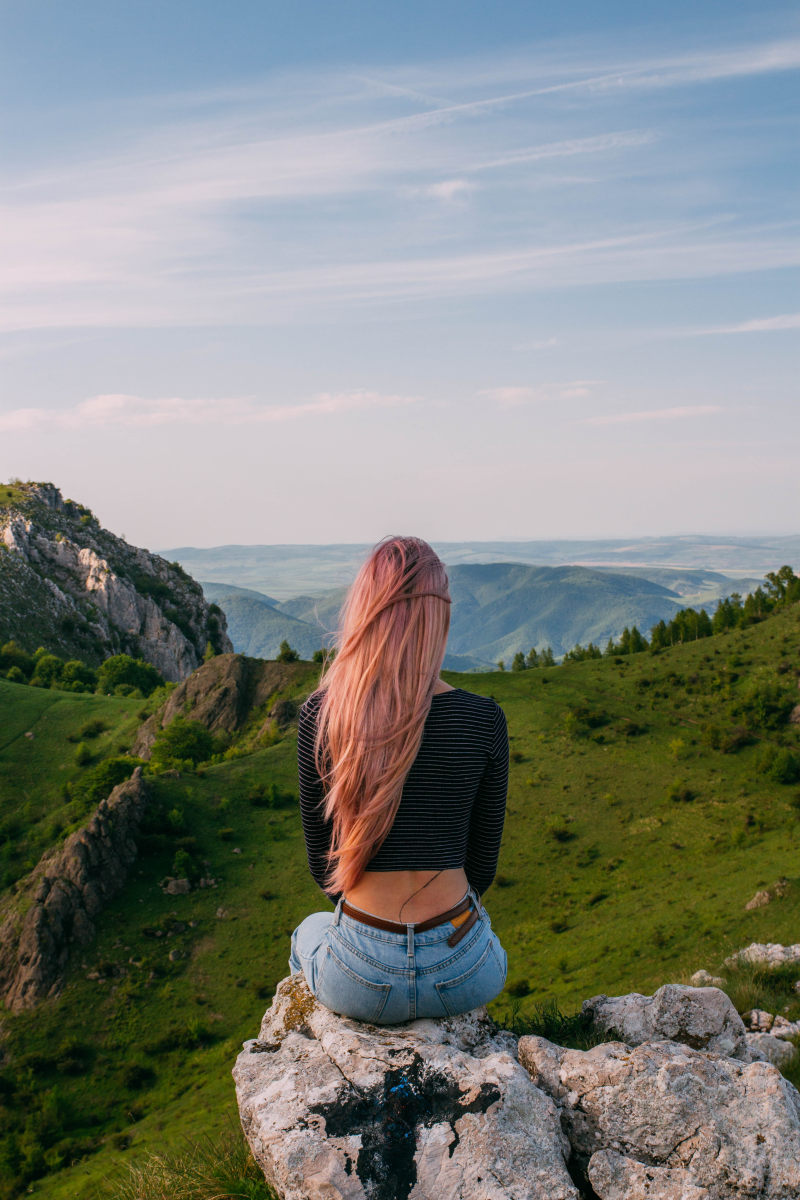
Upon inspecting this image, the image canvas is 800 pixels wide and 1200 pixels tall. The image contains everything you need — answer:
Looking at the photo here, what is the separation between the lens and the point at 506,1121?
17.1 ft

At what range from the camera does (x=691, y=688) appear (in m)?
87.1

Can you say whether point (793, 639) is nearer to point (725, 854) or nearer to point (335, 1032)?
point (725, 854)

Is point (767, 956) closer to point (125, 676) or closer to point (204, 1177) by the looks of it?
point (204, 1177)

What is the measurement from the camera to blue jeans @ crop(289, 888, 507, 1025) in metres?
5.56

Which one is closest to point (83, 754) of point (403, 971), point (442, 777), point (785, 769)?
point (785, 769)

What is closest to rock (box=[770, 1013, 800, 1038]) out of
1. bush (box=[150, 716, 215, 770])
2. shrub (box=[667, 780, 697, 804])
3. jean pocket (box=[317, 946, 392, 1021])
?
jean pocket (box=[317, 946, 392, 1021])

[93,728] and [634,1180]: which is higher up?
[634,1180]

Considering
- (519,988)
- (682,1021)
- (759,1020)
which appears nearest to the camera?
(682,1021)

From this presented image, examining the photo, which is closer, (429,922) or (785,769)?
(429,922)

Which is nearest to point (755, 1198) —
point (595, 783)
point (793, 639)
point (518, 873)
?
point (518, 873)

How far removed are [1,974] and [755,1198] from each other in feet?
180

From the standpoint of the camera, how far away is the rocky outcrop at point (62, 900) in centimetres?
4634

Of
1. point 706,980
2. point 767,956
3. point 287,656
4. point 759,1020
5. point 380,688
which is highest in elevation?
point 380,688

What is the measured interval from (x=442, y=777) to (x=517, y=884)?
57184 millimetres
